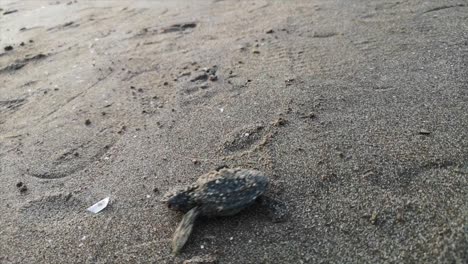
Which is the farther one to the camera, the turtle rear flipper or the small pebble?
the small pebble

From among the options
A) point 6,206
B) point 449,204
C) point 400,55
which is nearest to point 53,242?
point 6,206

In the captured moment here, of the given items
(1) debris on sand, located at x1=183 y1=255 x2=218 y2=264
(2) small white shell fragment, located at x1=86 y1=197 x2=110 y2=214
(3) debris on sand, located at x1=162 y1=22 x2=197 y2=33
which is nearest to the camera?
(1) debris on sand, located at x1=183 y1=255 x2=218 y2=264

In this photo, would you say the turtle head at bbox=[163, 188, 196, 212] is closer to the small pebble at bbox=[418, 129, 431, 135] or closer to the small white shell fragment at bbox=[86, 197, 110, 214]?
the small white shell fragment at bbox=[86, 197, 110, 214]

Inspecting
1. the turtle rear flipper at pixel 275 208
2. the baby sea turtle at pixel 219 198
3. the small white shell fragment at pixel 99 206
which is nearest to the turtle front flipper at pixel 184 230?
the baby sea turtle at pixel 219 198

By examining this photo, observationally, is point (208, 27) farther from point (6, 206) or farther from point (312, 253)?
point (312, 253)

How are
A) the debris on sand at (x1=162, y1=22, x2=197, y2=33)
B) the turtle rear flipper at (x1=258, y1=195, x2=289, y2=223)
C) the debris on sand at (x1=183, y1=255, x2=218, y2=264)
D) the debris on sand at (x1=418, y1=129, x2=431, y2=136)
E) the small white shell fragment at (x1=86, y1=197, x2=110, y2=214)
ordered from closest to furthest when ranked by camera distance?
the debris on sand at (x1=183, y1=255, x2=218, y2=264), the turtle rear flipper at (x1=258, y1=195, x2=289, y2=223), the small white shell fragment at (x1=86, y1=197, x2=110, y2=214), the debris on sand at (x1=418, y1=129, x2=431, y2=136), the debris on sand at (x1=162, y1=22, x2=197, y2=33)

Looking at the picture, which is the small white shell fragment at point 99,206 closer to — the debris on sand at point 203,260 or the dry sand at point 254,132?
the dry sand at point 254,132

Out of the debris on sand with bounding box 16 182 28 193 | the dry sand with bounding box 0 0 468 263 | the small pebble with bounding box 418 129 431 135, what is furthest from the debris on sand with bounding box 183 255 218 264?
the small pebble with bounding box 418 129 431 135
